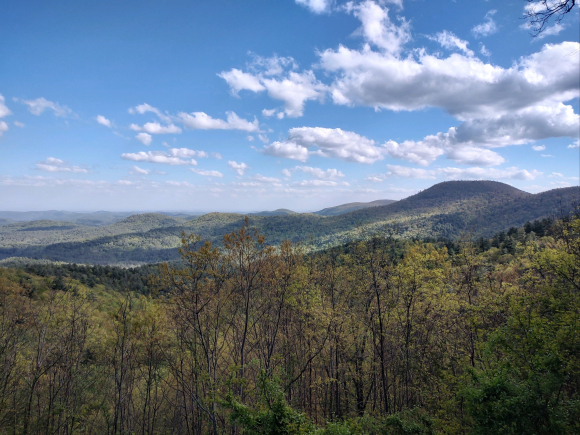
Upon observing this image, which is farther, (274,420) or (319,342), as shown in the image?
(319,342)

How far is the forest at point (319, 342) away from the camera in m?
9.31

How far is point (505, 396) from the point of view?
8758 millimetres

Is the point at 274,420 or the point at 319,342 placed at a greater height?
the point at 274,420

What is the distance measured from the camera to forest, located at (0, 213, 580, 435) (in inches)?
367

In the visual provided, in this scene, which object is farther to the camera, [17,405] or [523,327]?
[17,405]

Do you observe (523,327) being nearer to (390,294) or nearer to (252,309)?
(390,294)

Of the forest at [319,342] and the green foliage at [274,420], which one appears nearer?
the green foliage at [274,420]

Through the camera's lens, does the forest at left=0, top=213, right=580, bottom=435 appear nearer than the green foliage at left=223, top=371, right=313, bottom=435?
No

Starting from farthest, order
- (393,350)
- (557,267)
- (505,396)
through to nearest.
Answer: (393,350), (557,267), (505,396)

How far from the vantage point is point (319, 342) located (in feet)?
51.2

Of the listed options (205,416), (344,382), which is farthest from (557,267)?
(205,416)

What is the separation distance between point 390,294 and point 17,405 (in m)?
21.5

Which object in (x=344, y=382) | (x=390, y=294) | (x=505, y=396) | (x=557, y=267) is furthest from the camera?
(x=344, y=382)

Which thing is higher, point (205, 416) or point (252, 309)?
point (252, 309)
